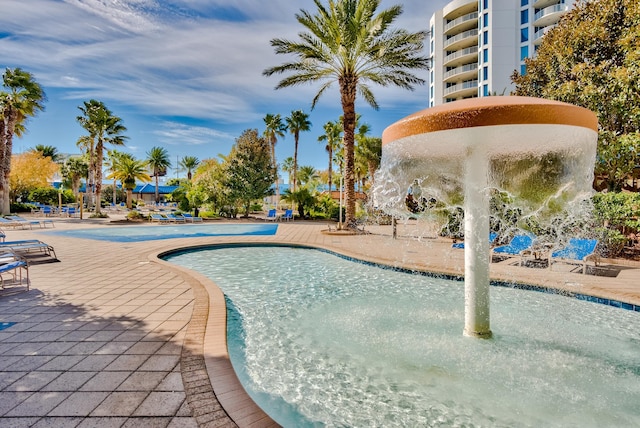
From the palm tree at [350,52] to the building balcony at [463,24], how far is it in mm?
40950

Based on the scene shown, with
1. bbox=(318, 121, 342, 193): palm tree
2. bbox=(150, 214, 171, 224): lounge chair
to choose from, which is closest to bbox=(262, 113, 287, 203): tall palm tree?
bbox=(318, 121, 342, 193): palm tree

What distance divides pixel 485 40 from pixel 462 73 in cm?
510

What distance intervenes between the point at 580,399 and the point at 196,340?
14.2 feet

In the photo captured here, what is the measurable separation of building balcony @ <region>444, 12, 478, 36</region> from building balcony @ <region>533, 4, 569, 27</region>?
8.16m

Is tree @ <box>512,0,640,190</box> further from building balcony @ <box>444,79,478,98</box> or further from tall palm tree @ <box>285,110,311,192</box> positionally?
building balcony @ <box>444,79,478,98</box>

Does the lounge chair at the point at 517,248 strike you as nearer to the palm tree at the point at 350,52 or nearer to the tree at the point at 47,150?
the palm tree at the point at 350,52

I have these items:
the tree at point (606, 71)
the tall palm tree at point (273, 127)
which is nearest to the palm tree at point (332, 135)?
the tall palm tree at point (273, 127)

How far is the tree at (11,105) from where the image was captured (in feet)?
92.4

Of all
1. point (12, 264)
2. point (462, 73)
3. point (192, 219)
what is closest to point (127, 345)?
point (12, 264)

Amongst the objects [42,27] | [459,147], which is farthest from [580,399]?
[42,27]

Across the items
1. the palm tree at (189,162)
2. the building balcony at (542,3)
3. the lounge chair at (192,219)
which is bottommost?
the lounge chair at (192,219)

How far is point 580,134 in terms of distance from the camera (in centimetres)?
376

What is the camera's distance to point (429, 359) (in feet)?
14.3

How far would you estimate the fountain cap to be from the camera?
338 cm
